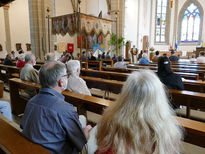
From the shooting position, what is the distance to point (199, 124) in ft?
4.67

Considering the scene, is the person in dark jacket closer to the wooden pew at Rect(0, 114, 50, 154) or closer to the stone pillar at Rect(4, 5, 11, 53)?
the wooden pew at Rect(0, 114, 50, 154)

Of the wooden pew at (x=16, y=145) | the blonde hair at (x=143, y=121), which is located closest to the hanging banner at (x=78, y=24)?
the wooden pew at (x=16, y=145)

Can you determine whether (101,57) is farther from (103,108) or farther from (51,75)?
(51,75)

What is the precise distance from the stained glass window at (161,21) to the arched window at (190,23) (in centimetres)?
180

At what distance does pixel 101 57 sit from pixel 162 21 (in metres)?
13.2

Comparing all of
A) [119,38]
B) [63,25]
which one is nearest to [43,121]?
[63,25]

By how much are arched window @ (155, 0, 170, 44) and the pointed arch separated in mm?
1520

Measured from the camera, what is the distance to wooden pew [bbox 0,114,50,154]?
1085mm

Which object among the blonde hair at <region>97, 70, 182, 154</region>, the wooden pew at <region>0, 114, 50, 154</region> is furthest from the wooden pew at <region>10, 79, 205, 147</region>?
the wooden pew at <region>0, 114, 50, 154</region>

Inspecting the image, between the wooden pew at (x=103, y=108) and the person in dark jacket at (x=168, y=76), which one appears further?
the person in dark jacket at (x=168, y=76)

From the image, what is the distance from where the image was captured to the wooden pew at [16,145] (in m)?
1.08

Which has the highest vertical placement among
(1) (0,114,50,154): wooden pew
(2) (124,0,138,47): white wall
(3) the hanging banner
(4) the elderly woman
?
(2) (124,0,138,47): white wall

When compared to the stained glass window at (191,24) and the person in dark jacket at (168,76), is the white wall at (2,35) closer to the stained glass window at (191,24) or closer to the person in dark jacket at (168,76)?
the person in dark jacket at (168,76)

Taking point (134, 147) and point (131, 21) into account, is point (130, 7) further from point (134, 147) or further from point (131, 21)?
point (134, 147)
